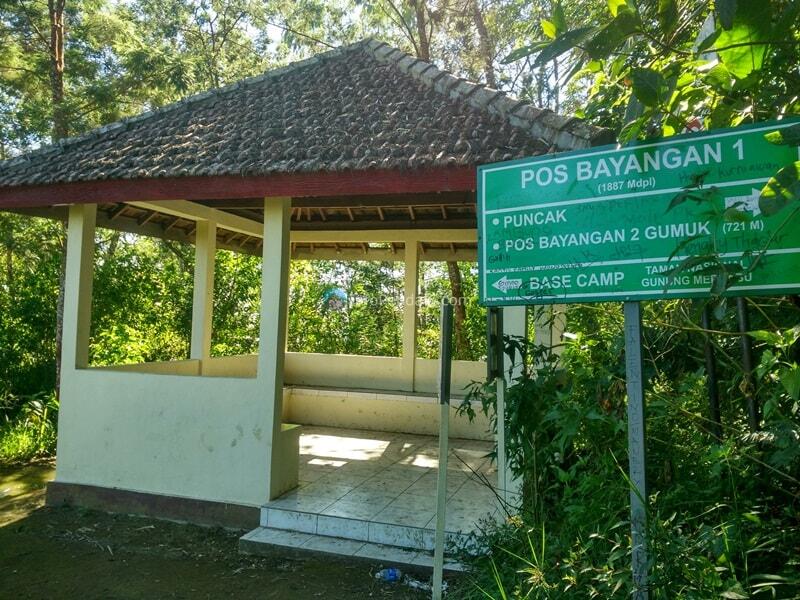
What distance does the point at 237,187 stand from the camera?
201 inches

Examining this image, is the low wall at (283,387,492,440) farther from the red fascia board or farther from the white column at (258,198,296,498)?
the red fascia board

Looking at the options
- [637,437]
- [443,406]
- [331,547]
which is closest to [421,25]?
[331,547]

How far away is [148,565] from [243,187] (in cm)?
307

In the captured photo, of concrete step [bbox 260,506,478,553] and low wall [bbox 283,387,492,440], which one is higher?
low wall [bbox 283,387,492,440]

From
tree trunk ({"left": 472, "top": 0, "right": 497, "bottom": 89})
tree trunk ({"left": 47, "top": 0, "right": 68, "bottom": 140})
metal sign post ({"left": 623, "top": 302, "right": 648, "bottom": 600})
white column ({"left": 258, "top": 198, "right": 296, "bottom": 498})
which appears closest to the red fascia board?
white column ({"left": 258, "top": 198, "right": 296, "bottom": 498})

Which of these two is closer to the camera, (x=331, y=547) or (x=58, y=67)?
(x=331, y=547)

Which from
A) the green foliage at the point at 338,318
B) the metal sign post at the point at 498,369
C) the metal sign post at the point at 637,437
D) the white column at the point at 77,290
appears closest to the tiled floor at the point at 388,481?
the metal sign post at the point at 498,369

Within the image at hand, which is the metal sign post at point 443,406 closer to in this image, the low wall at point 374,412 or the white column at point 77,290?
the white column at point 77,290

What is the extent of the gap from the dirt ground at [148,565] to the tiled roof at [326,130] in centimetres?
302

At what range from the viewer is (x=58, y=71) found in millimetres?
10312

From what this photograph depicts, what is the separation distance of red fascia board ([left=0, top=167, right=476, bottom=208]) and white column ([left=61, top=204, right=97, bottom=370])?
36 cm

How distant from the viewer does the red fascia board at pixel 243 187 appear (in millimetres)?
4504

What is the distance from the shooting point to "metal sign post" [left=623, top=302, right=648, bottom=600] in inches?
93.5

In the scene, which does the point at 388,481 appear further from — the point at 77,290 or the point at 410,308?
the point at 77,290
